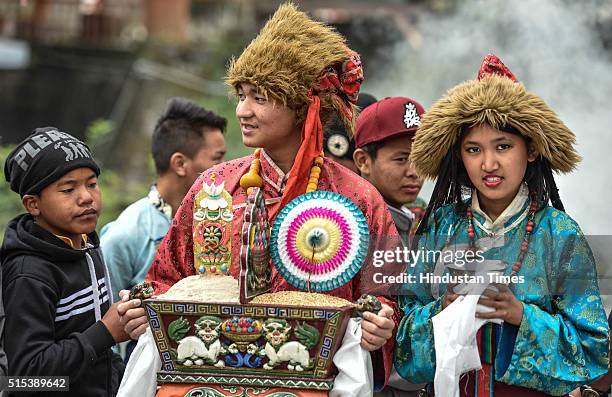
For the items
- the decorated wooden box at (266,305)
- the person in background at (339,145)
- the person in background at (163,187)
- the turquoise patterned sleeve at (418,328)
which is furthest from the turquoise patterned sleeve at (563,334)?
the person in background at (163,187)

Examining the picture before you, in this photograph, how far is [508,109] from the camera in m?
3.33

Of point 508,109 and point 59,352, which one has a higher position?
point 508,109

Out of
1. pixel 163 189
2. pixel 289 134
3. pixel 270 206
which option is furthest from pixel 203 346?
pixel 163 189

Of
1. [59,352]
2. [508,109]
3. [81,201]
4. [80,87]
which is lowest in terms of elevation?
[59,352]

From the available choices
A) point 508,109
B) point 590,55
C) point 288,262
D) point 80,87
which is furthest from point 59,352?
point 80,87

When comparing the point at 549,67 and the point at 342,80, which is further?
the point at 549,67

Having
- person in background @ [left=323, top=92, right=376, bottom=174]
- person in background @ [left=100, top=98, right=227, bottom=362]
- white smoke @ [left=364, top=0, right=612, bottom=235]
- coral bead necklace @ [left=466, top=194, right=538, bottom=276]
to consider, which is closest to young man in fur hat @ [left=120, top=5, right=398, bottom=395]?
coral bead necklace @ [left=466, top=194, right=538, bottom=276]

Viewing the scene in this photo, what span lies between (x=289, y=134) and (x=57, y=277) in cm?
100

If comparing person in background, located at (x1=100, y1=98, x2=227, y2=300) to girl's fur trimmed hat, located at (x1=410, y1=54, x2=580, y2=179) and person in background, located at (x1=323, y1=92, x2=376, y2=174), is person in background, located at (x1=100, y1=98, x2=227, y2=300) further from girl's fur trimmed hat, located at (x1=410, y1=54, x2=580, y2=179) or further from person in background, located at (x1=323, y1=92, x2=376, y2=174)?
girl's fur trimmed hat, located at (x1=410, y1=54, x2=580, y2=179)

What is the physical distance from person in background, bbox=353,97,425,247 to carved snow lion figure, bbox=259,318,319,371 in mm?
1407

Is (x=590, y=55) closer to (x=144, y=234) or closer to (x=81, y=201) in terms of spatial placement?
(x=144, y=234)

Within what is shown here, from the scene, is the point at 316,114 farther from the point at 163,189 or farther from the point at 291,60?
the point at 163,189

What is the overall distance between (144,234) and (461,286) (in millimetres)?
2061

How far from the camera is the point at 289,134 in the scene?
3.51 meters
